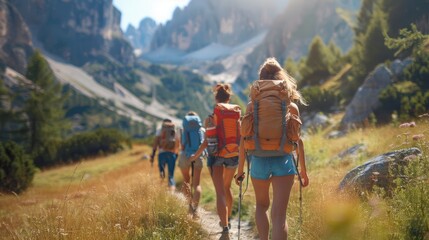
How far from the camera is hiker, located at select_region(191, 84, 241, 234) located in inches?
221

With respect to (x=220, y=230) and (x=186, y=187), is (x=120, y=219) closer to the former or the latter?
(x=186, y=187)

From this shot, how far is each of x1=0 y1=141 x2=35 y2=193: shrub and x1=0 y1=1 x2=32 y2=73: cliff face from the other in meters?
145

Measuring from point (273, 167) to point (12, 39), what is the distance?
17500cm

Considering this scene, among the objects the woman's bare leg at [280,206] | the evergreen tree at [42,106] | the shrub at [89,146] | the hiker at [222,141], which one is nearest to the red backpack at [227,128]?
the hiker at [222,141]

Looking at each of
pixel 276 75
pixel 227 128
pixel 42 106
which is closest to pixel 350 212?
pixel 276 75

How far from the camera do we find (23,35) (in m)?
157

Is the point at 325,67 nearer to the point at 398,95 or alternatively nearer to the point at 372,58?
the point at 372,58

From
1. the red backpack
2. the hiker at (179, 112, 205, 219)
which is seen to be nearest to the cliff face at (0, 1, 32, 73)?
the hiker at (179, 112, 205, 219)

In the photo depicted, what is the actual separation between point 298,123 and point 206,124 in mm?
2251

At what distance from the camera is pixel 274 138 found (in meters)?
3.81

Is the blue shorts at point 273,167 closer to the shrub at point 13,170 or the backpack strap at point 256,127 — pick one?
the backpack strap at point 256,127

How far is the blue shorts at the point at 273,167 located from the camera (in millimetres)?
3836

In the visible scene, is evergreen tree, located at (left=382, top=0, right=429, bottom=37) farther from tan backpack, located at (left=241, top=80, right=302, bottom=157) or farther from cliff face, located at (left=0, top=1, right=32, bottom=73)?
cliff face, located at (left=0, top=1, right=32, bottom=73)

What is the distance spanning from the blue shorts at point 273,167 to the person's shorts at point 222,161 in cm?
179
